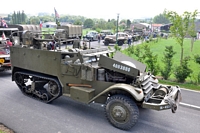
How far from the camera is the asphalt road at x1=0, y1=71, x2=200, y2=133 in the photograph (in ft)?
18.4

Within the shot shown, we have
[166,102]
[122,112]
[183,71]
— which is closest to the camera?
[166,102]

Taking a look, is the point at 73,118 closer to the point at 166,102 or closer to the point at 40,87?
the point at 40,87

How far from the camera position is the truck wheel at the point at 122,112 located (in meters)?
5.43

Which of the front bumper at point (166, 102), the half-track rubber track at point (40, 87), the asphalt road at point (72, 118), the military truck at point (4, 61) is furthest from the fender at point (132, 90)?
the military truck at point (4, 61)

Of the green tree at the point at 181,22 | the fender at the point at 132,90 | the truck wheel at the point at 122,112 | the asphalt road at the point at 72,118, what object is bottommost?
the asphalt road at the point at 72,118

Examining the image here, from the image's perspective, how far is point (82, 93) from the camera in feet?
20.2

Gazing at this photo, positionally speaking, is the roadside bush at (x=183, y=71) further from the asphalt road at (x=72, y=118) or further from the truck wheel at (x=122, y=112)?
the truck wheel at (x=122, y=112)

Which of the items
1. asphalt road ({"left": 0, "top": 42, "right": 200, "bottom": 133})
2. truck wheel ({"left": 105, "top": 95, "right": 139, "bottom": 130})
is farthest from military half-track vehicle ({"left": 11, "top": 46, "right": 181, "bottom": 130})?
asphalt road ({"left": 0, "top": 42, "right": 200, "bottom": 133})

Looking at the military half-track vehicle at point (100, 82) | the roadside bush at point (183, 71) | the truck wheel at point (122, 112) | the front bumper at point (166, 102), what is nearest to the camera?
the front bumper at point (166, 102)

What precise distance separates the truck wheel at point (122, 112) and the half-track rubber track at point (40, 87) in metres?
2.01

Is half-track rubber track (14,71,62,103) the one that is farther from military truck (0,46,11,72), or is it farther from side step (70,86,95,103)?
military truck (0,46,11,72)

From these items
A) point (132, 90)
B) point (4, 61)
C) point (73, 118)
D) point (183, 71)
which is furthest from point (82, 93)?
point (4, 61)

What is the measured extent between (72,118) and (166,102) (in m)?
2.71

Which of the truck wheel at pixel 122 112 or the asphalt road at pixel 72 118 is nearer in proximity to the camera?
the truck wheel at pixel 122 112
